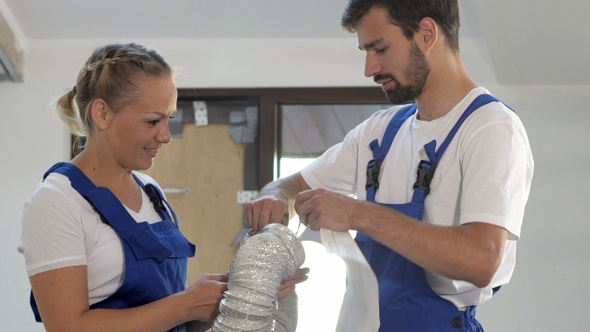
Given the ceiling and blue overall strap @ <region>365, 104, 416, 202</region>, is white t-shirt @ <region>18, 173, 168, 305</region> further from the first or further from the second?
the ceiling

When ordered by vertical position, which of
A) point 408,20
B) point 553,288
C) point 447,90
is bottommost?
point 553,288

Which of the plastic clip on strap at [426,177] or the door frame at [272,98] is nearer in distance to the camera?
the plastic clip on strap at [426,177]

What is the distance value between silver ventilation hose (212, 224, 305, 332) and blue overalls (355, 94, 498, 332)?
12.8 inches

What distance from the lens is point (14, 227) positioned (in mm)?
5688

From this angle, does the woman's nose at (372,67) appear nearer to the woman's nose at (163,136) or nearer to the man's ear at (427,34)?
the man's ear at (427,34)

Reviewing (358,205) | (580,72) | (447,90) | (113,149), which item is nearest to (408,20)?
(447,90)

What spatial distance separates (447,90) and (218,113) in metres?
3.85

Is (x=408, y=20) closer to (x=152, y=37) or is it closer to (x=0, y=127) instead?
(x=152, y=37)

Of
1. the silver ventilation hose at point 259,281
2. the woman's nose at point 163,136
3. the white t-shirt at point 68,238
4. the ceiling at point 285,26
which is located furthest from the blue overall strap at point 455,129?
the ceiling at point 285,26

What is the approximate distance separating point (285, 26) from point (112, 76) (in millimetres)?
3365

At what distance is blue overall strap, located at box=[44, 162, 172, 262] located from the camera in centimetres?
217

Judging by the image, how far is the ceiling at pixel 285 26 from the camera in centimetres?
496

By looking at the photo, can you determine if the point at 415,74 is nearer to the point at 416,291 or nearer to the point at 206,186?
the point at 416,291

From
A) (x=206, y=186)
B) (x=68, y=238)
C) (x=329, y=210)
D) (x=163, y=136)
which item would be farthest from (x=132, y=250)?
(x=206, y=186)
